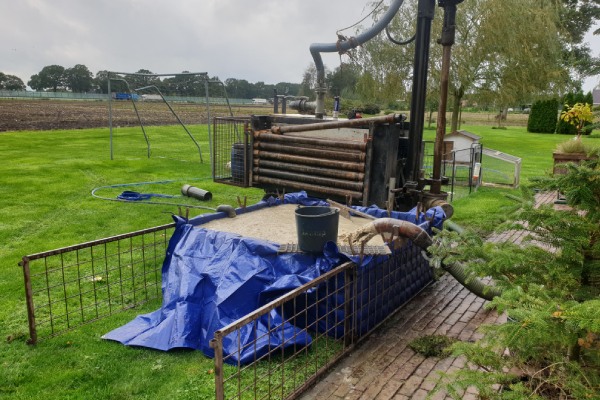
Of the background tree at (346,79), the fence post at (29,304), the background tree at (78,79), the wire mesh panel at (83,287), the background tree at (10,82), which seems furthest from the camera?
the background tree at (10,82)

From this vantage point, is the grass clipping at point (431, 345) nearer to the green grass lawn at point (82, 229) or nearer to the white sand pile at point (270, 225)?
the white sand pile at point (270, 225)

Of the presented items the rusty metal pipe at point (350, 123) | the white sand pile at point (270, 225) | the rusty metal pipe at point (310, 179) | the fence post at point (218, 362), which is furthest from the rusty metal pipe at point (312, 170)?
the fence post at point (218, 362)

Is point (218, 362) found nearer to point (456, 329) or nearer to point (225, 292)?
point (225, 292)

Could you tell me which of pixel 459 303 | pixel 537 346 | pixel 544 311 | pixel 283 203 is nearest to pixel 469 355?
pixel 537 346

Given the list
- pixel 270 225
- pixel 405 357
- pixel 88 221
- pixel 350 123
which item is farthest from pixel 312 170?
pixel 88 221

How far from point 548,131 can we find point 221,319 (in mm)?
37884

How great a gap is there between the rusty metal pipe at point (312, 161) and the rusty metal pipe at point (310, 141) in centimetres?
23

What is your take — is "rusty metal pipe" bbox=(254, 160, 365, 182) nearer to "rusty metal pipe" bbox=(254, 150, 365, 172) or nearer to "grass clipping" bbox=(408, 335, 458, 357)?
"rusty metal pipe" bbox=(254, 150, 365, 172)

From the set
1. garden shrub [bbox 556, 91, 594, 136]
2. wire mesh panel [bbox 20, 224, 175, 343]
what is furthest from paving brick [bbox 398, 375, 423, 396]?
garden shrub [bbox 556, 91, 594, 136]

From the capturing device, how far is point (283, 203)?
7637 mm

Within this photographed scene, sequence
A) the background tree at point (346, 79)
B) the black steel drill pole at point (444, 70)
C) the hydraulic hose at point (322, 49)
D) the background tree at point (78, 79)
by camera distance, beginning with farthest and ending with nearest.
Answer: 1. the background tree at point (78, 79)
2. the background tree at point (346, 79)
3. the hydraulic hose at point (322, 49)
4. the black steel drill pole at point (444, 70)

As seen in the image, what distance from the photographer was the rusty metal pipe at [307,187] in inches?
291

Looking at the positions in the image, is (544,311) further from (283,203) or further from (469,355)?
(283,203)

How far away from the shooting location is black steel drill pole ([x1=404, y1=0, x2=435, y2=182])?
272 inches
